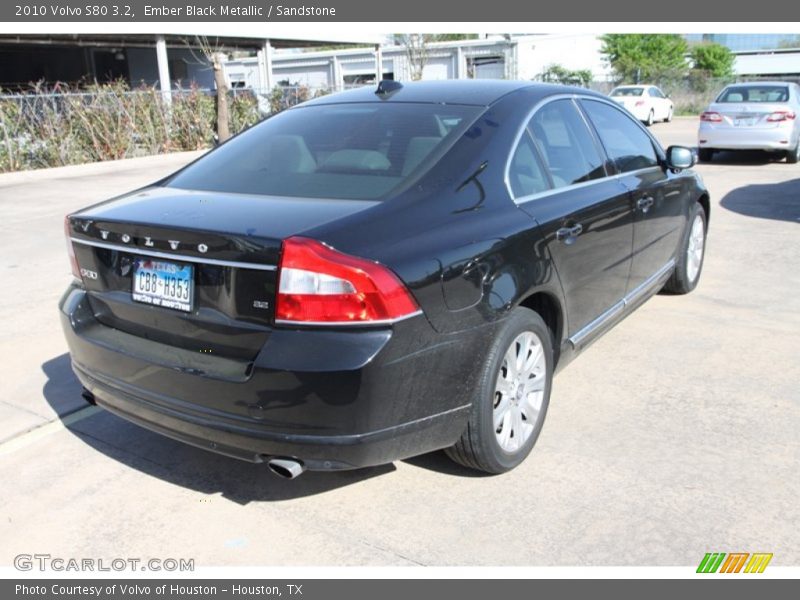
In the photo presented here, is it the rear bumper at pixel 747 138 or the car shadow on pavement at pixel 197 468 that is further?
the rear bumper at pixel 747 138

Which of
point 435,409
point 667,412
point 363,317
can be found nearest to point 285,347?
point 363,317

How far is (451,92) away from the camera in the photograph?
3.88 metres

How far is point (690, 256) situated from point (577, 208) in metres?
2.58

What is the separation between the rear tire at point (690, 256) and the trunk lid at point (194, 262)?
3649 millimetres

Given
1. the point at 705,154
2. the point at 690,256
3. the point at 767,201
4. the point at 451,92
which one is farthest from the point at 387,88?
the point at 705,154

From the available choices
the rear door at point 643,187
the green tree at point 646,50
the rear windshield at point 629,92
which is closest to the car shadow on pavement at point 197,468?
the rear door at point 643,187

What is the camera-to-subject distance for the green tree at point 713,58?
46.1 meters

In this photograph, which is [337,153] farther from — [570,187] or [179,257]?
[570,187]

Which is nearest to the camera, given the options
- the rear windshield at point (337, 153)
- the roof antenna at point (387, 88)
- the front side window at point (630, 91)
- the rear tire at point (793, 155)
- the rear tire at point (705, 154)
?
the rear windshield at point (337, 153)

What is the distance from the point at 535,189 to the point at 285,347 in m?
1.57

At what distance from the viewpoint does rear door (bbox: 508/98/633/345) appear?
3.58m

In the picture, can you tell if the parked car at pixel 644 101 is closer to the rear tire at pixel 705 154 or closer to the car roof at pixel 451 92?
the rear tire at pixel 705 154

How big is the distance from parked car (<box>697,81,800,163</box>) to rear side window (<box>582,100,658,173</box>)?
1078 centimetres

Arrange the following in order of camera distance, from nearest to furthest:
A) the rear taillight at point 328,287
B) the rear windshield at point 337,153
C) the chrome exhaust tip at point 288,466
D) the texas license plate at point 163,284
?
1. the rear taillight at point 328,287
2. the chrome exhaust tip at point 288,466
3. the texas license plate at point 163,284
4. the rear windshield at point 337,153
